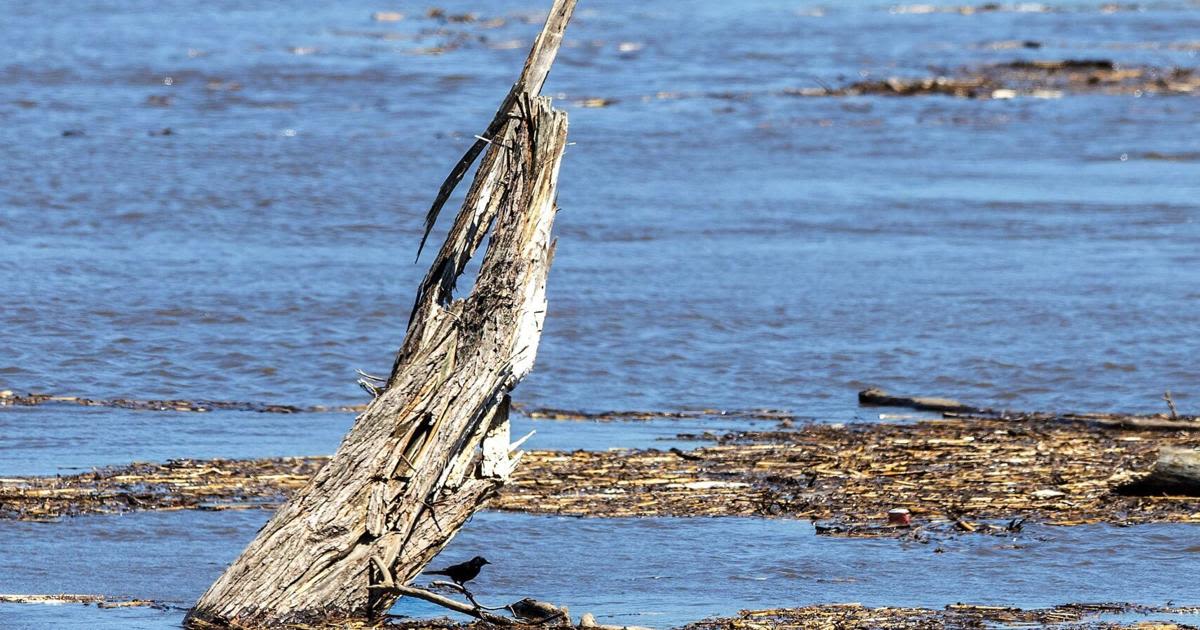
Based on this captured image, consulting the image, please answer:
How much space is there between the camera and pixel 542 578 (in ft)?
24.0

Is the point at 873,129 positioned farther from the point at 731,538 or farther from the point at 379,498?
the point at 379,498

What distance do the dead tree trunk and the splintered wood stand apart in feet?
5.92

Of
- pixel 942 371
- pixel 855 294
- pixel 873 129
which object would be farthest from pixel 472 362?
pixel 873 129

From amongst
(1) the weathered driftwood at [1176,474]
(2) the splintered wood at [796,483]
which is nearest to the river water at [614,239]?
(2) the splintered wood at [796,483]

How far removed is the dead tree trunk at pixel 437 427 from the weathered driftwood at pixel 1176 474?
3097 millimetres

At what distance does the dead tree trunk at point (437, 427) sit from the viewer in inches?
250

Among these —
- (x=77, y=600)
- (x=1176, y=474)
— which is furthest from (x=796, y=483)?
(x=77, y=600)

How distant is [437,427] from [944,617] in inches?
68.6

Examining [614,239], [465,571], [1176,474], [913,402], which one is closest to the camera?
[465,571]

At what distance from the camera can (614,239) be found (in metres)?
16.8

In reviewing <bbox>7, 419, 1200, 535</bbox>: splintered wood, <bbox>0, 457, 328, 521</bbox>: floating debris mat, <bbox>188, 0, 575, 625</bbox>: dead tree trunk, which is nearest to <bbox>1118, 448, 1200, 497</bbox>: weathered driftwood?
<bbox>7, 419, 1200, 535</bbox>: splintered wood

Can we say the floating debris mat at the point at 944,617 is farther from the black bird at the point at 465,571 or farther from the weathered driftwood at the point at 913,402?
the weathered driftwood at the point at 913,402

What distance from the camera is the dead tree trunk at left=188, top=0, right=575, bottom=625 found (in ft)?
20.8

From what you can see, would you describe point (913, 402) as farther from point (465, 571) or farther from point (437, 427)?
point (437, 427)
